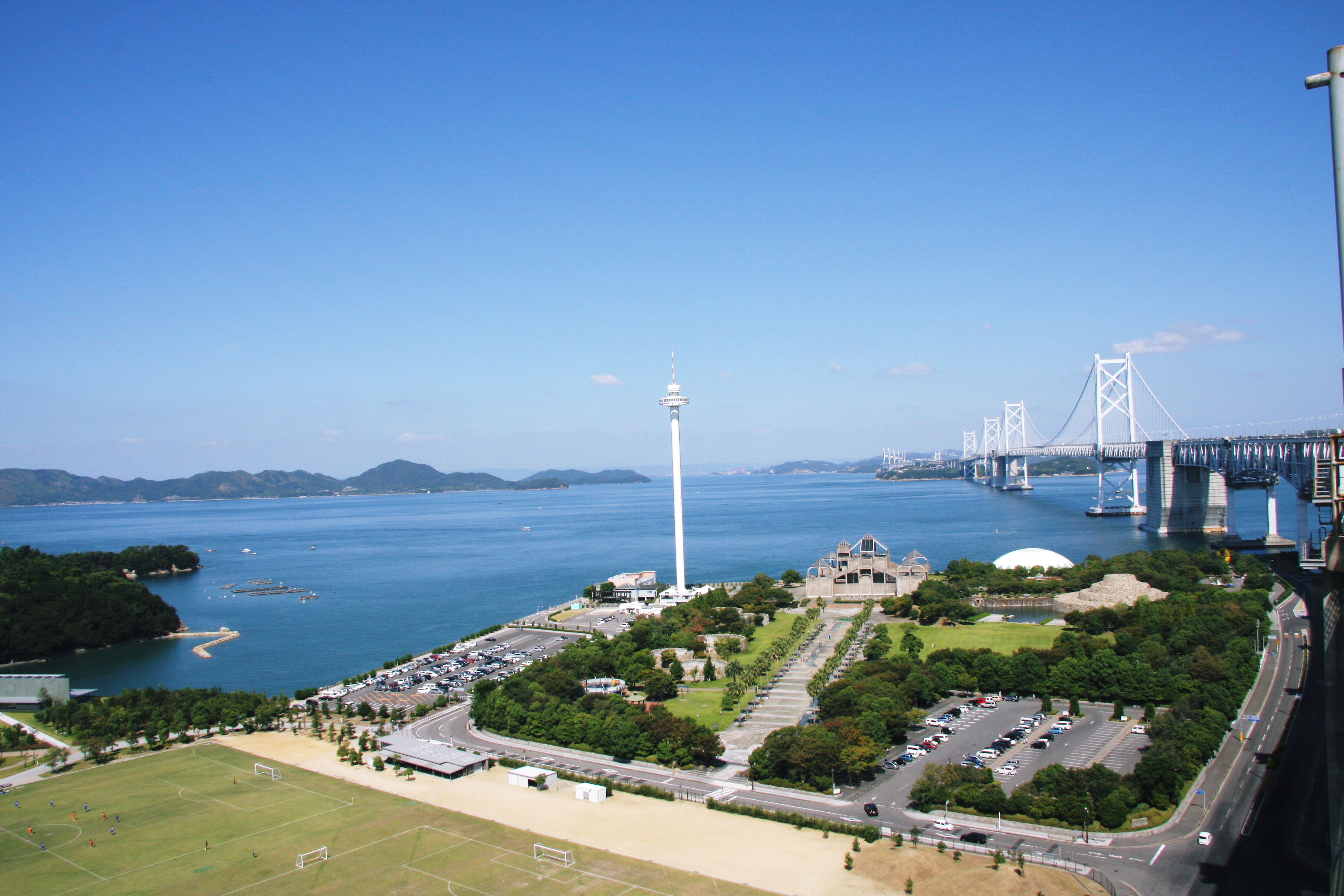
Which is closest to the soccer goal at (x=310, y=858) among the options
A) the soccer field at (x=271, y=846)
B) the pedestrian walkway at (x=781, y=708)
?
the soccer field at (x=271, y=846)

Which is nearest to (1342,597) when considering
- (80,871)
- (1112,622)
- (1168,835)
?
(1168,835)

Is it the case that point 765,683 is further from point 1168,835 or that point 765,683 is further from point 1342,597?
point 1342,597

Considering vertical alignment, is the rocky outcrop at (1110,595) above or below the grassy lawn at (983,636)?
above

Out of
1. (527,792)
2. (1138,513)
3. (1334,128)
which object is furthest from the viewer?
(1138,513)

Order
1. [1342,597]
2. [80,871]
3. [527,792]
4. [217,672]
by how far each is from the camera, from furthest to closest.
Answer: [217,672]
[527,792]
[80,871]
[1342,597]

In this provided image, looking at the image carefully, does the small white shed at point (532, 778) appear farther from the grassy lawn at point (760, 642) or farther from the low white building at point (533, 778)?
the grassy lawn at point (760, 642)

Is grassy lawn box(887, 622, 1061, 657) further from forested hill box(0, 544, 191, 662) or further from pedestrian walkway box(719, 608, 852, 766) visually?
forested hill box(0, 544, 191, 662)

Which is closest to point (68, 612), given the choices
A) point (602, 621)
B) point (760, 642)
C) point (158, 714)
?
point (158, 714)

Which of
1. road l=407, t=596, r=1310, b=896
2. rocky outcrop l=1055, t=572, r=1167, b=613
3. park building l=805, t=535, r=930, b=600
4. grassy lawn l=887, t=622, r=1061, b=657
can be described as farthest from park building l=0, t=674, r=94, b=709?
rocky outcrop l=1055, t=572, r=1167, b=613
